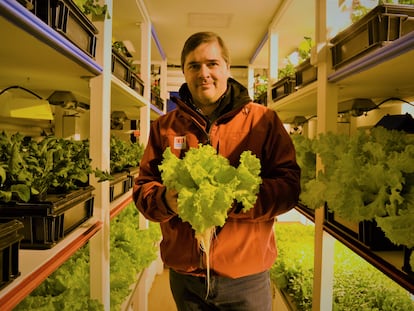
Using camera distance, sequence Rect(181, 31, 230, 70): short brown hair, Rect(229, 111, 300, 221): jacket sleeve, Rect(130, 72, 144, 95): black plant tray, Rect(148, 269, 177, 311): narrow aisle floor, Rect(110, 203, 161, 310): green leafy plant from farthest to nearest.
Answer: Rect(148, 269, 177, 311): narrow aisle floor
Rect(130, 72, 144, 95): black plant tray
Rect(110, 203, 161, 310): green leafy plant
Rect(181, 31, 230, 70): short brown hair
Rect(229, 111, 300, 221): jacket sleeve

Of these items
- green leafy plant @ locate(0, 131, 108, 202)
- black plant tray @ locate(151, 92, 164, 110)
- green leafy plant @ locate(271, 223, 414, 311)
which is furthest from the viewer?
black plant tray @ locate(151, 92, 164, 110)

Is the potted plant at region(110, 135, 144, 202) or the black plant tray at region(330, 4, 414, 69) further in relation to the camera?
the potted plant at region(110, 135, 144, 202)

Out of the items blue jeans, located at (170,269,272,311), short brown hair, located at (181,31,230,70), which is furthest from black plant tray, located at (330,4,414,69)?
blue jeans, located at (170,269,272,311)

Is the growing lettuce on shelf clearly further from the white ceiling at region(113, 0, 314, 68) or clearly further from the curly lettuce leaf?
the white ceiling at region(113, 0, 314, 68)

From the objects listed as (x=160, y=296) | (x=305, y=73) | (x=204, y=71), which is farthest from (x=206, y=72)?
(x=160, y=296)

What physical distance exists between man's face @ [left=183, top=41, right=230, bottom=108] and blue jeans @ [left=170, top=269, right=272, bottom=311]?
89 centimetres

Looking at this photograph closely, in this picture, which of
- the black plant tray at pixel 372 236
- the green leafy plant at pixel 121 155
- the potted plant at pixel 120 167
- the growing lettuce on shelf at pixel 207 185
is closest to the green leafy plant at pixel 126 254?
the potted plant at pixel 120 167

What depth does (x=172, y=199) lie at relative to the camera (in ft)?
4.58

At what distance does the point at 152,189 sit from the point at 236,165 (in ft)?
1.39

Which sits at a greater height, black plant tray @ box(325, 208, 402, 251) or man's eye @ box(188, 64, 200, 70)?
man's eye @ box(188, 64, 200, 70)

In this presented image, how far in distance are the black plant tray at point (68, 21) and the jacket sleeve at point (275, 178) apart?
37.4 inches

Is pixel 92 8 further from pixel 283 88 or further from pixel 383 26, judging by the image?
pixel 283 88

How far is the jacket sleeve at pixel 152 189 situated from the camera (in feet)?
4.93

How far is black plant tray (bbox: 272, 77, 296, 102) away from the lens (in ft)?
9.62
